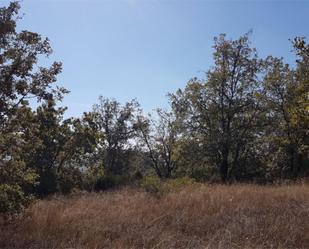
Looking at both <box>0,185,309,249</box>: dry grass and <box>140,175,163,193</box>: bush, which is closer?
<box>0,185,309,249</box>: dry grass

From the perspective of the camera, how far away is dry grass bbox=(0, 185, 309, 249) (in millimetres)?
7781

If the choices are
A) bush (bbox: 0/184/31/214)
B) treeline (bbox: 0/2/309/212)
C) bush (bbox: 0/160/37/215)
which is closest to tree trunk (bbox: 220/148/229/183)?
treeline (bbox: 0/2/309/212)

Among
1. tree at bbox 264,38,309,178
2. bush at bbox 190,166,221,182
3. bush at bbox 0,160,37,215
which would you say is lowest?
bush at bbox 0,160,37,215

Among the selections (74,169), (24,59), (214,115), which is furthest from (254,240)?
(74,169)

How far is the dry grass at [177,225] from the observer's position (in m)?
7.78

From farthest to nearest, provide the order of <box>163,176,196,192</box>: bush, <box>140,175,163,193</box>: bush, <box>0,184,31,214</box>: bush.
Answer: <box>140,175,163,193</box>: bush, <box>163,176,196,192</box>: bush, <box>0,184,31,214</box>: bush

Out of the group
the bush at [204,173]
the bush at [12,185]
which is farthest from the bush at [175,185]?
the bush at [204,173]

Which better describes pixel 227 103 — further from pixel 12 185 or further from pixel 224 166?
pixel 12 185

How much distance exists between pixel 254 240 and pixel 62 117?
26.5 m

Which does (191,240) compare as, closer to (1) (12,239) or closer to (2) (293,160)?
(1) (12,239)

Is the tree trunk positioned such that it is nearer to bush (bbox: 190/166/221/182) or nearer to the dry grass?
bush (bbox: 190/166/221/182)

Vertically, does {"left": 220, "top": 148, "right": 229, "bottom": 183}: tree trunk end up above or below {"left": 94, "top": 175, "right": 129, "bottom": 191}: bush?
above

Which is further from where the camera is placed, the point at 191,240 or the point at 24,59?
the point at 24,59

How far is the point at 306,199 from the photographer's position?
1205 centimetres
